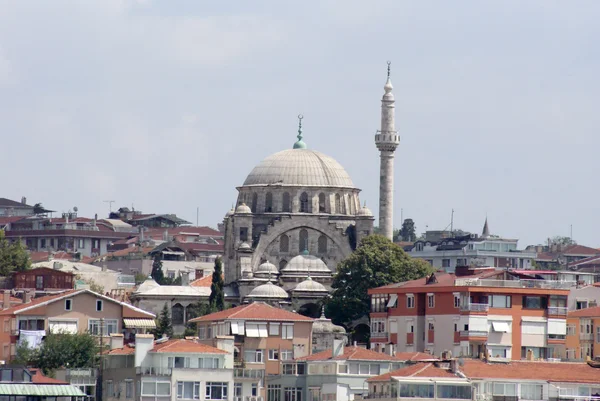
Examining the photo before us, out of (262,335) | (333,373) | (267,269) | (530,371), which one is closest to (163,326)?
(262,335)

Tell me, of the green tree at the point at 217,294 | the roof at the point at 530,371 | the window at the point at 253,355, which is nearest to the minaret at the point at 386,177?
the green tree at the point at 217,294

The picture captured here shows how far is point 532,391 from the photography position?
7388 cm

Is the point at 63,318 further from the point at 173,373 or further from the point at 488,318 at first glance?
the point at 488,318

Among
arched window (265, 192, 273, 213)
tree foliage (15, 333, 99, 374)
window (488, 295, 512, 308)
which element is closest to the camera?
tree foliage (15, 333, 99, 374)

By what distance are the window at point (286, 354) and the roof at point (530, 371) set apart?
34.5ft

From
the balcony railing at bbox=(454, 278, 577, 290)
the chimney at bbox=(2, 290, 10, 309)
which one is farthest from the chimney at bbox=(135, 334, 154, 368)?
the chimney at bbox=(2, 290, 10, 309)

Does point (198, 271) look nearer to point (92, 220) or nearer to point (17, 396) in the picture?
point (92, 220)

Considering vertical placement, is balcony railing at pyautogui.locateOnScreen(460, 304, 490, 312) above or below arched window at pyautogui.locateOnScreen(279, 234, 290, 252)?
below

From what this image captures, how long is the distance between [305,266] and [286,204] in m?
9.85

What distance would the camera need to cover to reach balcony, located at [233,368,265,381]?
79.5 metres

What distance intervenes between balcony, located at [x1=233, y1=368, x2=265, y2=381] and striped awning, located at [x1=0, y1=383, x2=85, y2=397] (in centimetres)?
820

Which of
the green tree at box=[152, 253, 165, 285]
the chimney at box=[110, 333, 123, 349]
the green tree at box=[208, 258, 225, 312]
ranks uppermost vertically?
the green tree at box=[152, 253, 165, 285]

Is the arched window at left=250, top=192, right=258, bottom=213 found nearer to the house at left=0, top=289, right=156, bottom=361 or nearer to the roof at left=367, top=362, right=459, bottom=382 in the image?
the house at left=0, top=289, right=156, bottom=361

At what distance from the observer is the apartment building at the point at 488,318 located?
8806 cm
